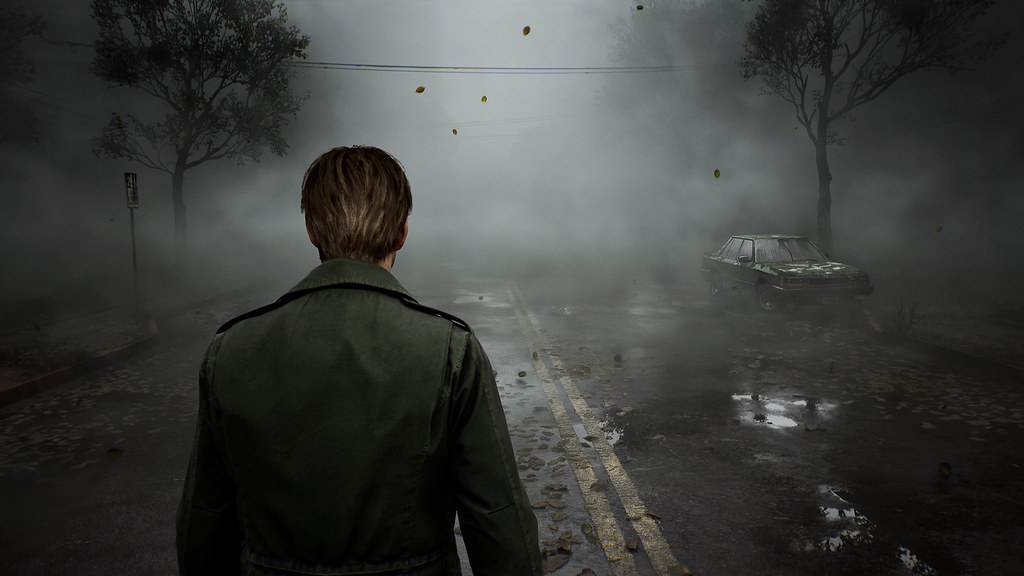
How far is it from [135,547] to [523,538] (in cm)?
347

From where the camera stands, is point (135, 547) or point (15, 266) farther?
point (15, 266)

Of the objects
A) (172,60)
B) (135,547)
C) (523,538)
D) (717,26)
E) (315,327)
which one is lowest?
(135,547)

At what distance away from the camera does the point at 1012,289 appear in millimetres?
15867

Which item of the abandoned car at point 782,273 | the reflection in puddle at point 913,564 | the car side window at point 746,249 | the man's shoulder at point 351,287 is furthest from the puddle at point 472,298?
the man's shoulder at point 351,287

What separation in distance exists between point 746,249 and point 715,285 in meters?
1.55

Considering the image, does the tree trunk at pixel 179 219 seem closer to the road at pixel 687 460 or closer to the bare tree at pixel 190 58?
the bare tree at pixel 190 58

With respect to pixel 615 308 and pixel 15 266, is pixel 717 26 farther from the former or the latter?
pixel 15 266

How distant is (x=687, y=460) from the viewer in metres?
5.06

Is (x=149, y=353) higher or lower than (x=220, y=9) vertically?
lower

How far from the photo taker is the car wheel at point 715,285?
571 inches

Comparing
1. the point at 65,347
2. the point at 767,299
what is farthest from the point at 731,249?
the point at 65,347

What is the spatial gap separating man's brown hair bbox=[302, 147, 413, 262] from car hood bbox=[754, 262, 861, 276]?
11452 mm

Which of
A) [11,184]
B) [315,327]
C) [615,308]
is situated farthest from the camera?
[11,184]

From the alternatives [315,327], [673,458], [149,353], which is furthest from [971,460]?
[149,353]
